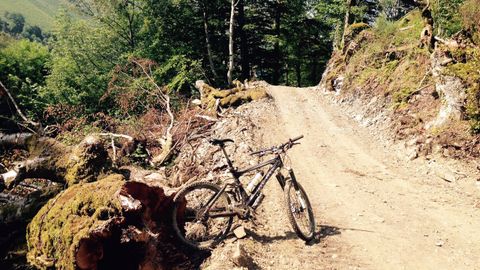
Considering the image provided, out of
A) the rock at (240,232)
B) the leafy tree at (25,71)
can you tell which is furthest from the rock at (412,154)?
the leafy tree at (25,71)

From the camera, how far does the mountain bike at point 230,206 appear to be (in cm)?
574

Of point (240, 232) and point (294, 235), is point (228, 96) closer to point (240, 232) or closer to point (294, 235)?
point (294, 235)

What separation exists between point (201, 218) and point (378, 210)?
3.95 meters

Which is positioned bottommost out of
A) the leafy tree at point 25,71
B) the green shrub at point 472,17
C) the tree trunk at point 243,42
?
the leafy tree at point 25,71

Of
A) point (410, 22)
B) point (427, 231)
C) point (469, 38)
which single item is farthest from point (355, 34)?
point (427, 231)

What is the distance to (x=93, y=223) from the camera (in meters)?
4.50

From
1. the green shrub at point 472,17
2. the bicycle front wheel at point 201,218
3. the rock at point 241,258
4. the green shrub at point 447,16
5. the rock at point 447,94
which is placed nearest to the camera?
the rock at point 241,258

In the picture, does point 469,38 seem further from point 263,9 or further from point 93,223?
point 263,9

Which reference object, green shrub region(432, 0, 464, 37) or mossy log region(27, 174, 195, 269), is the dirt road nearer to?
mossy log region(27, 174, 195, 269)

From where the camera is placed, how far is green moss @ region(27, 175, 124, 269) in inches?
175

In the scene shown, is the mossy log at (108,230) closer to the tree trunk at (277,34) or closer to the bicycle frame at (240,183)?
the bicycle frame at (240,183)

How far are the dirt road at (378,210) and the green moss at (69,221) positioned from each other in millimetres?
2826

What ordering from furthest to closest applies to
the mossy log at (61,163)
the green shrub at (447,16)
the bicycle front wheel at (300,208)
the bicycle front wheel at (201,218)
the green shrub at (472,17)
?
the green shrub at (447,16)
the green shrub at (472,17)
the mossy log at (61,163)
the bicycle front wheel at (300,208)
the bicycle front wheel at (201,218)

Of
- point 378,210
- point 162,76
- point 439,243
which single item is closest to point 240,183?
point 378,210
